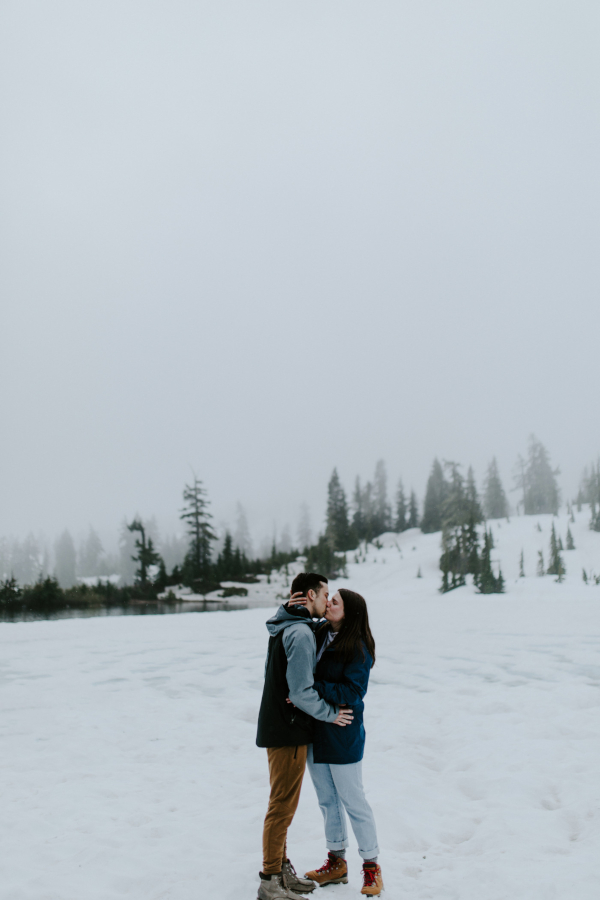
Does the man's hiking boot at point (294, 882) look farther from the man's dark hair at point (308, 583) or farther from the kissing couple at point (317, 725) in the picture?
the man's dark hair at point (308, 583)

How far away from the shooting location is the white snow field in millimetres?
4004

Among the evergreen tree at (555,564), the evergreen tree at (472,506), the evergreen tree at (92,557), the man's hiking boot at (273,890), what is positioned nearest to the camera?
the man's hiking boot at (273,890)

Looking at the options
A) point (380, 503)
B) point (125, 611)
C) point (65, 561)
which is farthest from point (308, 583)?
point (65, 561)

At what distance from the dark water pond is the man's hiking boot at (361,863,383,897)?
25164 mm

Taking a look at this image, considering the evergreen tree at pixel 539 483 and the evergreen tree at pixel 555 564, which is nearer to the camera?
the evergreen tree at pixel 555 564

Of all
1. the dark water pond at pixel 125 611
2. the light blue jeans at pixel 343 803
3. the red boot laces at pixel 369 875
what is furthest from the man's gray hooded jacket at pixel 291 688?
the dark water pond at pixel 125 611

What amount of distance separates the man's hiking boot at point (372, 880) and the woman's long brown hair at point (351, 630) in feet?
4.59

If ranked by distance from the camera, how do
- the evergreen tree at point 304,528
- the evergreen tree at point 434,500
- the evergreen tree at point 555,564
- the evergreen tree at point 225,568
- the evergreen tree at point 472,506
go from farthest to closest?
the evergreen tree at point 304,528, the evergreen tree at point 434,500, the evergreen tree at point 225,568, the evergreen tree at point 472,506, the evergreen tree at point 555,564

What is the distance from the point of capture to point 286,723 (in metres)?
3.60

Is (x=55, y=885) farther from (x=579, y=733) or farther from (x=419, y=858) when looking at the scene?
(x=579, y=733)

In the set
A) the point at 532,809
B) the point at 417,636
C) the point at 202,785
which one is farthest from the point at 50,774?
the point at 417,636

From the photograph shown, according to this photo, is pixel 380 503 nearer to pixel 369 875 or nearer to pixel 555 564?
pixel 555 564

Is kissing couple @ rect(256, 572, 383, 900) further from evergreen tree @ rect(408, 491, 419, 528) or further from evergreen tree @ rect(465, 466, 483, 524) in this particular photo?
evergreen tree @ rect(408, 491, 419, 528)

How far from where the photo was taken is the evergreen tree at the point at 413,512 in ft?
236
